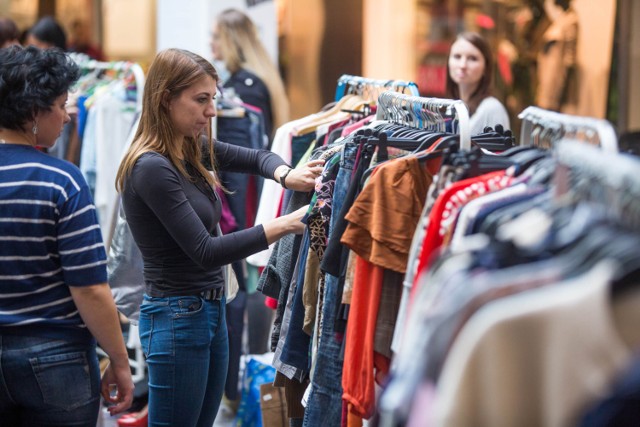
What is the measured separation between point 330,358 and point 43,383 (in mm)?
866

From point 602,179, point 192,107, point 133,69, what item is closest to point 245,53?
point 133,69

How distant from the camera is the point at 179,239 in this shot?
10.3 ft

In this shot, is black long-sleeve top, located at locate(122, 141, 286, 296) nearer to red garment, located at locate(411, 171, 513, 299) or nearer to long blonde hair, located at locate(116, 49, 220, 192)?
long blonde hair, located at locate(116, 49, 220, 192)

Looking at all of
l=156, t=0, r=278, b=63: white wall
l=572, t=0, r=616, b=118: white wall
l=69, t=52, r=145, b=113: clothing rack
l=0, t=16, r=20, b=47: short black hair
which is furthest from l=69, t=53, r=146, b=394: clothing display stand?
l=572, t=0, r=616, b=118: white wall

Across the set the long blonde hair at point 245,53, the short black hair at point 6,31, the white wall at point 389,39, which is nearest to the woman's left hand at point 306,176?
the long blonde hair at point 245,53

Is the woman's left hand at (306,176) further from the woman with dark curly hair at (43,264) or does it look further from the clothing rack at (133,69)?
the clothing rack at (133,69)

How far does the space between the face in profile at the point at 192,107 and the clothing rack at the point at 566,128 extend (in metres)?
1.08

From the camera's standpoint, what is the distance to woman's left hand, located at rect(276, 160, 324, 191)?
336 centimetres

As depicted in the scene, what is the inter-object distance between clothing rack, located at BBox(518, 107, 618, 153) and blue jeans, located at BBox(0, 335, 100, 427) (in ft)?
5.01

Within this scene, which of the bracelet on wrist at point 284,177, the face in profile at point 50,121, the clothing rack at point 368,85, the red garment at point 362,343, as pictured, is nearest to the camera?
the red garment at point 362,343

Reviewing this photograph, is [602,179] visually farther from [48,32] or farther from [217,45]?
[48,32]

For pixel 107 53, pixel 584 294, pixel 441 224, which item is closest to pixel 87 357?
pixel 441 224

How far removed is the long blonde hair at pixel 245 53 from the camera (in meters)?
6.09

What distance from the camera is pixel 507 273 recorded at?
6.07 ft
